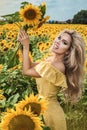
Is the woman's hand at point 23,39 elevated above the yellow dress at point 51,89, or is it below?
above

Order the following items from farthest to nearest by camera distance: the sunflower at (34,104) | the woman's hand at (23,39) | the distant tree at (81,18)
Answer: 1. the distant tree at (81,18)
2. the woman's hand at (23,39)
3. the sunflower at (34,104)

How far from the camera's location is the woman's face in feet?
12.9

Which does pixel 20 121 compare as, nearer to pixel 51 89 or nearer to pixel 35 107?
pixel 35 107

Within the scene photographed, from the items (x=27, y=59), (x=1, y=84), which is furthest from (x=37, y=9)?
(x=1, y=84)

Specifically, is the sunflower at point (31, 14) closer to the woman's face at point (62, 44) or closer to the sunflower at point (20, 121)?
the woman's face at point (62, 44)

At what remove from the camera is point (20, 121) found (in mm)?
2686

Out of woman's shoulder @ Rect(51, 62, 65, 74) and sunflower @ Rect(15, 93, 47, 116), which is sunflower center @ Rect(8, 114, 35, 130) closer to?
sunflower @ Rect(15, 93, 47, 116)

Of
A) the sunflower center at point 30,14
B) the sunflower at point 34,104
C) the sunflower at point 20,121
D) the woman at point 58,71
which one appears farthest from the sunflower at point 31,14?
the sunflower at point 20,121

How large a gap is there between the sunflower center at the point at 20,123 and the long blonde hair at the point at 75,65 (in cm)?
124

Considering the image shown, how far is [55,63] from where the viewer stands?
3.89 metres

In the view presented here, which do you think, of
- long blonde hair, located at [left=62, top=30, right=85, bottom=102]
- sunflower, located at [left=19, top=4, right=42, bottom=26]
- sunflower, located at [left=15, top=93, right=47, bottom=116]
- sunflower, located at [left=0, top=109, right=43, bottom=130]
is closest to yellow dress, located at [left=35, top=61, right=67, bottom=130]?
long blonde hair, located at [left=62, top=30, right=85, bottom=102]

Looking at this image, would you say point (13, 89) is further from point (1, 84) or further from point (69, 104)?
point (69, 104)

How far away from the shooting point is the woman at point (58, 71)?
3.74 metres

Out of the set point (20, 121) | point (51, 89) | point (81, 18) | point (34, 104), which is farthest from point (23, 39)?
point (81, 18)
